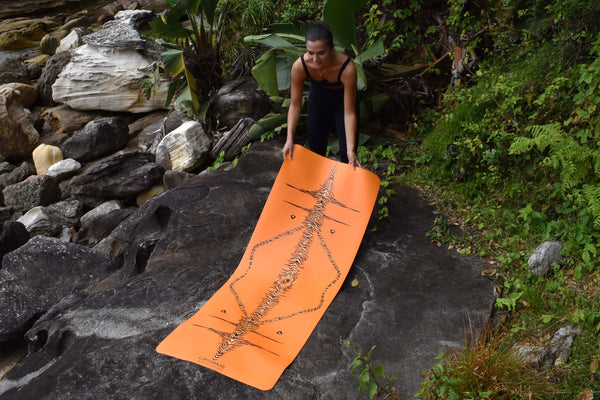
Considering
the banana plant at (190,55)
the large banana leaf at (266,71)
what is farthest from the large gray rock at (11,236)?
the large banana leaf at (266,71)

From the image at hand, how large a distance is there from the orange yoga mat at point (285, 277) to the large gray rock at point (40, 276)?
1.44m

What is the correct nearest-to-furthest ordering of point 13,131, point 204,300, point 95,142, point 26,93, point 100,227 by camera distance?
point 204,300 → point 100,227 → point 95,142 → point 13,131 → point 26,93

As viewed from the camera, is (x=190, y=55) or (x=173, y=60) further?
(x=190, y=55)

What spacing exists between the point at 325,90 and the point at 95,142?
15.1ft

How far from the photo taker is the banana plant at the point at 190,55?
6.12m

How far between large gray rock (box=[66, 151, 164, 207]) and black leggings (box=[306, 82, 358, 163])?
2.43 metres

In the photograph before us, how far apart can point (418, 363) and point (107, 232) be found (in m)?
3.68

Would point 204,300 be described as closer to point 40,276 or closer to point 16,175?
point 40,276

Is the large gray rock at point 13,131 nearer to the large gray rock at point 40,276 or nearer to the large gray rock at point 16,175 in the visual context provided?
the large gray rock at point 16,175

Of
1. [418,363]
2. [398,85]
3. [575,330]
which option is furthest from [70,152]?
[575,330]

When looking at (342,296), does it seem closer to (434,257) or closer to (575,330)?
(434,257)

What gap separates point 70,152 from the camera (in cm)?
747

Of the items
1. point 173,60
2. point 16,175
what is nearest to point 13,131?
point 16,175

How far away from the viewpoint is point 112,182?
614 centimetres
